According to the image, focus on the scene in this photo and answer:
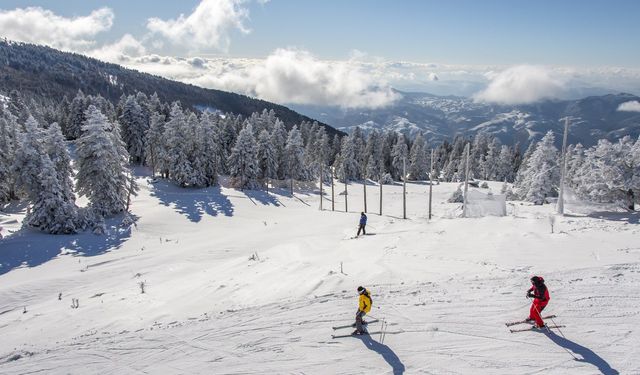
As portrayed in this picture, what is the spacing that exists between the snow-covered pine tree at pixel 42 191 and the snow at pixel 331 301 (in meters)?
3.04

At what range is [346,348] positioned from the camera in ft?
36.2

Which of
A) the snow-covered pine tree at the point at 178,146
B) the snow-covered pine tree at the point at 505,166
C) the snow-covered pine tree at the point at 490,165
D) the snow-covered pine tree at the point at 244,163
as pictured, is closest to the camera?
the snow-covered pine tree at the point at 178,146

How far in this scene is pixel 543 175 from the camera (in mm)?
45844

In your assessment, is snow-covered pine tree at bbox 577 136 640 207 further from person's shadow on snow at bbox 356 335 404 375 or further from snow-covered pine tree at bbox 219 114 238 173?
snow-covered pine tree at bbox 219 114 238 173

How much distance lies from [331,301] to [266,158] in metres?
54.5

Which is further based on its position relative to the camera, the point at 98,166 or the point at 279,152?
the point at 279,152

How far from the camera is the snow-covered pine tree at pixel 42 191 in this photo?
3284 cm

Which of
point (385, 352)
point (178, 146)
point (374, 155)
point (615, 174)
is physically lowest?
point (374, 155)

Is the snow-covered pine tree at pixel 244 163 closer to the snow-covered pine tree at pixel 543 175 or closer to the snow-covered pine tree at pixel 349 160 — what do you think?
the snow-covered pine tree at pixel 349 160

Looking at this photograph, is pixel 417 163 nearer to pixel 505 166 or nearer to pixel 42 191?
pixel 505 166

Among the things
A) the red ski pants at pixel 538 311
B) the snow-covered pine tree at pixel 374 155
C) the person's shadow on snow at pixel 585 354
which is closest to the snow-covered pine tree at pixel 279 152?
the snow-covered pine tree at pixel 374 155

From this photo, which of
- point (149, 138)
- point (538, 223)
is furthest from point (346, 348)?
point (149, 138)

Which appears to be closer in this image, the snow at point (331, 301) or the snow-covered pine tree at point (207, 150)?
the snow at point (331, 301)

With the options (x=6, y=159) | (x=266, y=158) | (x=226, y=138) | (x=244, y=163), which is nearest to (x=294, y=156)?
(x=266, y=158)
